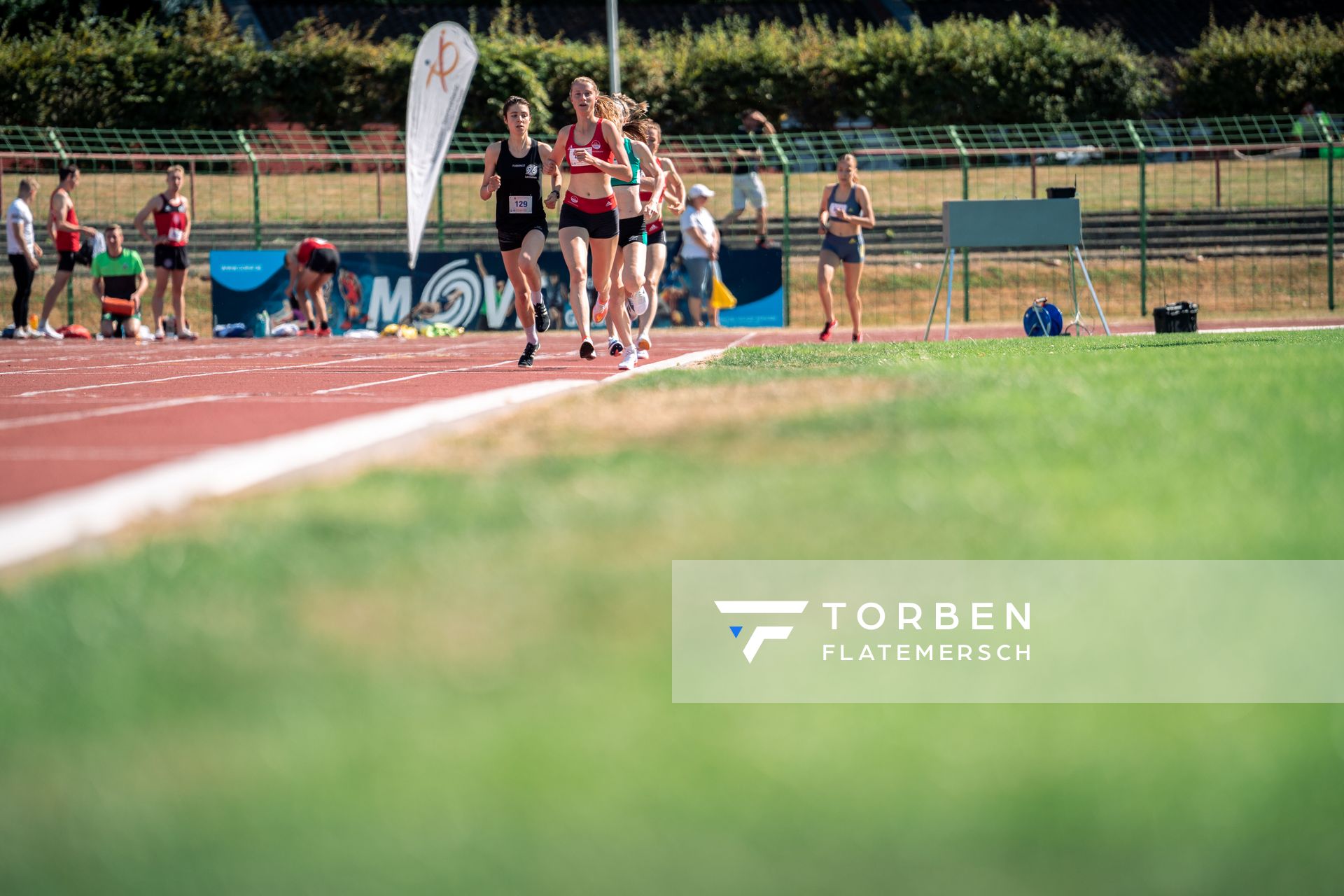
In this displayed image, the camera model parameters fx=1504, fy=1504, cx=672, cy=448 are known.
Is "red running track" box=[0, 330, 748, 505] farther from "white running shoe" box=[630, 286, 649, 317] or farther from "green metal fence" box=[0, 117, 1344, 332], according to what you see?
"green metal fence" box=[0, 117, 1344, 332]

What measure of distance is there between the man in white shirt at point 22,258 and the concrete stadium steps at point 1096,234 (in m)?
5.90

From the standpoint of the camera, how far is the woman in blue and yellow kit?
50.6ft

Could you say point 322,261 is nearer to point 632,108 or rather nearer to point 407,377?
point 632,108

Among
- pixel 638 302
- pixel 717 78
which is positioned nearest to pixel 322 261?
pixel 638 302

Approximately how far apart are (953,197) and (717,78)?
544 inches

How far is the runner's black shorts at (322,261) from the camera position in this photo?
19.8 m

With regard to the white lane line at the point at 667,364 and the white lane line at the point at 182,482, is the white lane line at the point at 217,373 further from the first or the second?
the white lane line at the point at 182,482

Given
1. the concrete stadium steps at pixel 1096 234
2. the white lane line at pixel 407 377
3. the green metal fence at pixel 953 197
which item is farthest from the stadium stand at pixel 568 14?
the white lane line at pixel 407 377

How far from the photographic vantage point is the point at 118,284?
20.1 metres

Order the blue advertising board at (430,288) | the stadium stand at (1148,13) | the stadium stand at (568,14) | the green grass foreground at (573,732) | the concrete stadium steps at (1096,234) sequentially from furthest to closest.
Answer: the stadium stand at (568,14)
the stadium stand at (1148,13)
the concrete stadium steps at (1096,234)
the blue advertising board at (430,288)
the green grass foreground at (573,732)

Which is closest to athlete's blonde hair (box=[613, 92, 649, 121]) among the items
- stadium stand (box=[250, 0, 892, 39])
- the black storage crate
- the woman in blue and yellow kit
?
the woman in blue and yellow kit

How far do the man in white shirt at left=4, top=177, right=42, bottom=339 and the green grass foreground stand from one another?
17523mm

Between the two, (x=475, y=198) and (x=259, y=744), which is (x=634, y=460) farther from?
(x=475, y=198)

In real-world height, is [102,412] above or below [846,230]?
below
